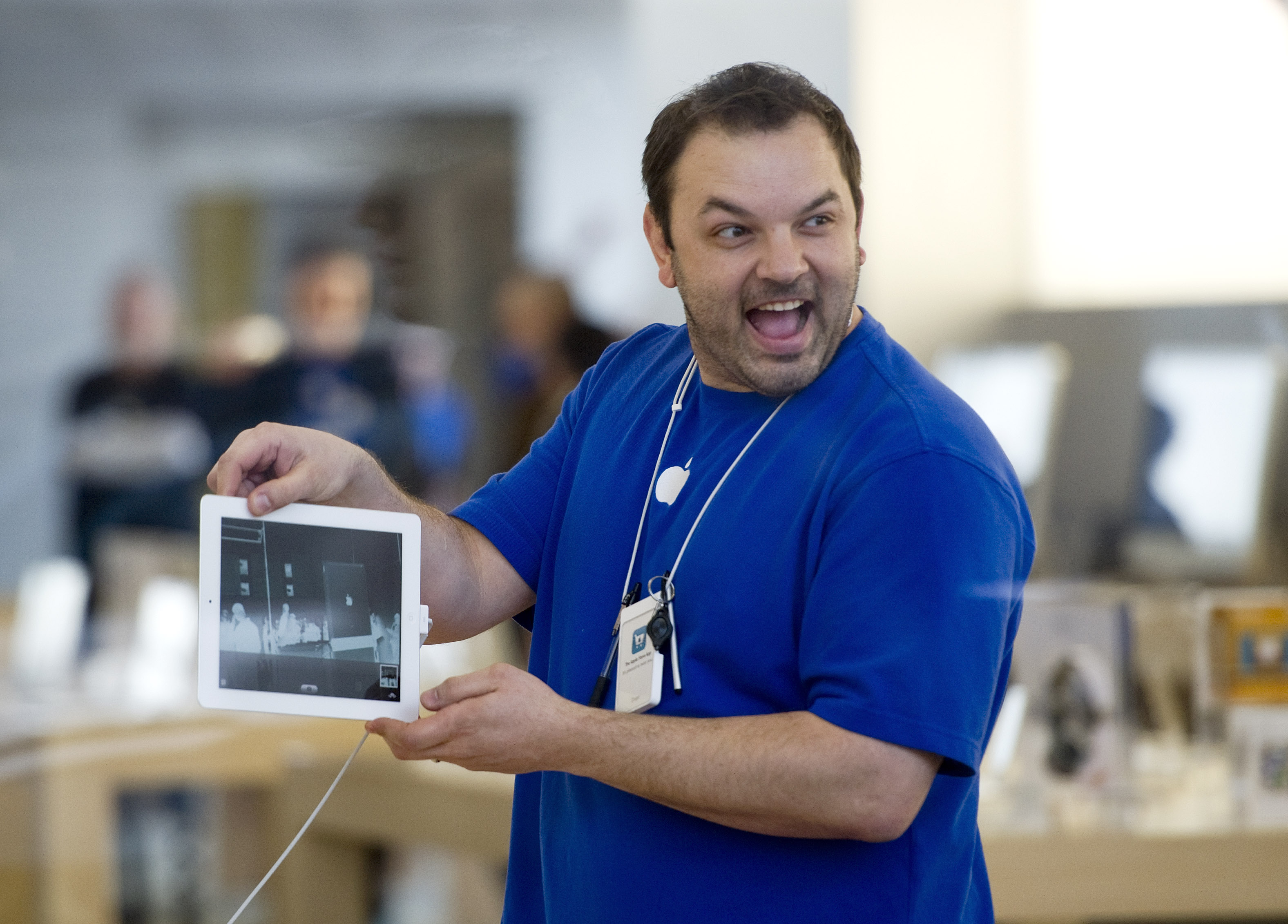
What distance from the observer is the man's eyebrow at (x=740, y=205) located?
1.01m

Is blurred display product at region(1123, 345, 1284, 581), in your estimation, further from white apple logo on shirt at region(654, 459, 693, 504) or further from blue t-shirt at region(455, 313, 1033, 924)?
white apple logo on shirt at region(654, 459, 693, 504)

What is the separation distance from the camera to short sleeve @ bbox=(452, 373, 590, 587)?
122 cm

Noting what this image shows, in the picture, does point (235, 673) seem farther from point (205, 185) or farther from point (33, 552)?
point (205, 185)

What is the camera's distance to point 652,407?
1171 mm

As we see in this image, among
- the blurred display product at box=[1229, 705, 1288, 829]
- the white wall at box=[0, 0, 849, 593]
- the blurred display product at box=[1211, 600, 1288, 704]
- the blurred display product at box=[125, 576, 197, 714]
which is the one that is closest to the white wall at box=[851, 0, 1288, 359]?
the blurred display product at box=[1211, 600, 1288, 704]

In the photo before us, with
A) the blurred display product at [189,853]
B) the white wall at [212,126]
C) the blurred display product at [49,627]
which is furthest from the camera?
the white wall at [212,126]

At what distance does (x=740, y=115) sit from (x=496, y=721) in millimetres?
475

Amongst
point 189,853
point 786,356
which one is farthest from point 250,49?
point 786,356

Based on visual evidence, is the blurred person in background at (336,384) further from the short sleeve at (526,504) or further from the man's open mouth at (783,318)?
the man's open mouth at (783,318)

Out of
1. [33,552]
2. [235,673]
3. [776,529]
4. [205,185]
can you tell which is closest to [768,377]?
[776,529]

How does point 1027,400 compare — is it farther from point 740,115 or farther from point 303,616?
point 303,616

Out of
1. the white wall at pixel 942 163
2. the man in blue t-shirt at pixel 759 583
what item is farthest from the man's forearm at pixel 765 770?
the white wall at pixel 942 163

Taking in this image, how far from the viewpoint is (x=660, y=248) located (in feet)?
3.72

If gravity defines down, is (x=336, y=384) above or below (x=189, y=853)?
above
